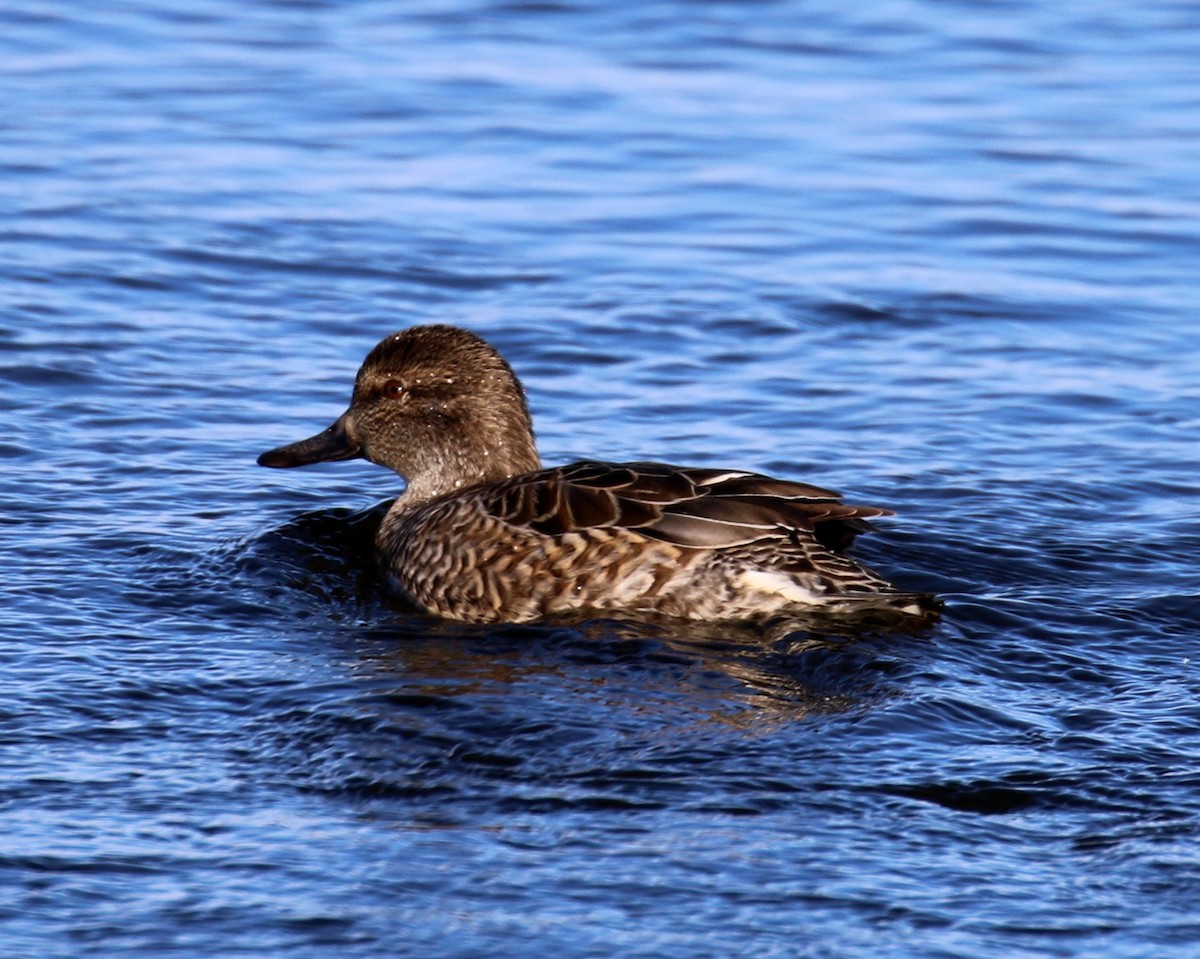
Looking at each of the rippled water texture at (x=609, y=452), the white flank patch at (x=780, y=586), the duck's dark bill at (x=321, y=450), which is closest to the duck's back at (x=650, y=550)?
the white flank patch at (x=780, y=586)

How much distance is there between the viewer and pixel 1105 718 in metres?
7.18

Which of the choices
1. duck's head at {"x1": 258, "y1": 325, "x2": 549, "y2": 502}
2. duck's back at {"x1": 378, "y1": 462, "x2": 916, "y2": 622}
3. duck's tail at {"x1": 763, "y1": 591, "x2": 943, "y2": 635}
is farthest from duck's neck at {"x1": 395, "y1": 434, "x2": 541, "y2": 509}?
duck's tail at {"x1": 763, "y1": 591, "x2": 943, "y2": 635}

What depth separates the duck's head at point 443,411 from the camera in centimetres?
934

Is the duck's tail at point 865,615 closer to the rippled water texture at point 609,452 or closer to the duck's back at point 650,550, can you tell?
the duck's back at point 650,550

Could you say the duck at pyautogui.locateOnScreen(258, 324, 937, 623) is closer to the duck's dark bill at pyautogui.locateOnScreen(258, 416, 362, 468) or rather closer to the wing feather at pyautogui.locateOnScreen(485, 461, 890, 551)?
the wing feather at pyautogui.locateOnScreen(485, 461, 890, 551)

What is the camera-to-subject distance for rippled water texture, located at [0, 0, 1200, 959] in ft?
19.6

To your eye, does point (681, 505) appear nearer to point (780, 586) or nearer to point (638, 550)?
point (638, 550)

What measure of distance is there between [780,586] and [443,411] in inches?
80.4

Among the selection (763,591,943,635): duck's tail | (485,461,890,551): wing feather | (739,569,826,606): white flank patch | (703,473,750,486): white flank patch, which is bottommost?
(763,591,943,635): duck's tail

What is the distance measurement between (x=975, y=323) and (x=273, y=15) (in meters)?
9.98

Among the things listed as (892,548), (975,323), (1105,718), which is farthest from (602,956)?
(975,323)

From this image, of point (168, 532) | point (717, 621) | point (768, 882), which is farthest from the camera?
point (168, 532)

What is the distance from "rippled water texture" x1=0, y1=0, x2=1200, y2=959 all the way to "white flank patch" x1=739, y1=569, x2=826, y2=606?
0.27 metres

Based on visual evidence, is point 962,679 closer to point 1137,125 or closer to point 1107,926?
point 1107,926
